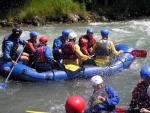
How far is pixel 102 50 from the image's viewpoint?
860 centimetres

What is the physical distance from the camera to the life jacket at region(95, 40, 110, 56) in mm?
8477

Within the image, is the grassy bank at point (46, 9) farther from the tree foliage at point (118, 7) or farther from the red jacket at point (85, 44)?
the red jacket at point (85, 44)

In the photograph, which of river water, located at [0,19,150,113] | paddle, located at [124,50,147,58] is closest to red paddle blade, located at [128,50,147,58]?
paddle, located at [124,50,147,58]

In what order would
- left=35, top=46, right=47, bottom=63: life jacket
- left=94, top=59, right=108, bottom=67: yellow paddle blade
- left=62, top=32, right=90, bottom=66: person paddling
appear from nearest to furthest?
left=35, top=46, right=47, bottom=63: life jacket → left=62, top=32, right=90, bottom=66: person paddling → left=94, top=59, right=108, bottom=67: yellow paddle blade

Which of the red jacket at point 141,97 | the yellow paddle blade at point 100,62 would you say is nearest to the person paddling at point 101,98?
the red jacket at point 141,97

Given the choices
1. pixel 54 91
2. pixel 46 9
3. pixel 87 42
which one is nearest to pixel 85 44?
pixel 87 42

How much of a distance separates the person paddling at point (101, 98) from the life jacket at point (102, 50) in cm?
333

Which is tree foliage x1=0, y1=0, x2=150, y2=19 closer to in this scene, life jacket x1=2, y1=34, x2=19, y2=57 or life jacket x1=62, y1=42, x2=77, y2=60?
life jacket x1=2, y1=34, x2=19, y2=57

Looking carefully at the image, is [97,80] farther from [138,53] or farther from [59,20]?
[59,20]

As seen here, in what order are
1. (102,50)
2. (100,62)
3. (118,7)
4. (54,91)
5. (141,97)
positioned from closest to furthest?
(141,97) → (54,91) → (102,50) → (100,62) → (118,7)

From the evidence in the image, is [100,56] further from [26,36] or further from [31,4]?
[31,4]

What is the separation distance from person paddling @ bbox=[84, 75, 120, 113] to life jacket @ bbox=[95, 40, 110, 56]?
333 cm

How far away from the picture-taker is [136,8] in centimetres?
1766

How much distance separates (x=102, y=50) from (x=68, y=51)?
0.90 metres
